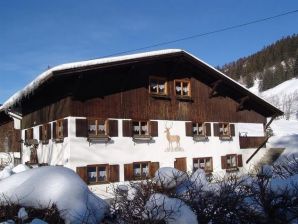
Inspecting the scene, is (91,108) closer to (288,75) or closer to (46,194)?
(46,194)

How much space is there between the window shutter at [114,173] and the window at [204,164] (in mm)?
4456

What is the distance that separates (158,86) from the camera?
18.7m

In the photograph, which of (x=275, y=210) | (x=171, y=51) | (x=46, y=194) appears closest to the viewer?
(x=46, y=194)

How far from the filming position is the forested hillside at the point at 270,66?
10721cm

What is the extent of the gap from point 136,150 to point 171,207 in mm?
12692

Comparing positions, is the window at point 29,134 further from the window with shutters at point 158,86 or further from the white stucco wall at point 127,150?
the window with shutters at point 158,86

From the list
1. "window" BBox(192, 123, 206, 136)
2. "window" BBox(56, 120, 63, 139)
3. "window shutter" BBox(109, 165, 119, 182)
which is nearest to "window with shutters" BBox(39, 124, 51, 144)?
"window" BBox(56, 120, 63, 139)

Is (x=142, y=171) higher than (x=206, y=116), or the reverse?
(x=206, y=116)

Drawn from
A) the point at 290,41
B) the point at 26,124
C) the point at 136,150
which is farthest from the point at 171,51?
the point at 290,41

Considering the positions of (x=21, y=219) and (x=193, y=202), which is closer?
(x=21, y=219)

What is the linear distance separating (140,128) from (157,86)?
230 centimetres

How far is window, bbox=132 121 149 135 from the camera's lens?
A: 17402 mm

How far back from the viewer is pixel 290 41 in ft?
374

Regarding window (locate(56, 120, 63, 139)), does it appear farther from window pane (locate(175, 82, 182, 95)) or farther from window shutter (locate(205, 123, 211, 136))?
window shutter (locate(205, 123, 211, 136))
